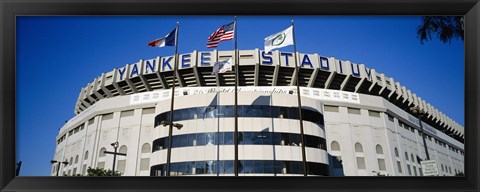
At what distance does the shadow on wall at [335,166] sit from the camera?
990 inches

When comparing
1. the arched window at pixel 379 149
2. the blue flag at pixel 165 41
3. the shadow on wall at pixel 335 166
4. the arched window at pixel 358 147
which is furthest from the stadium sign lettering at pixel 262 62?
the blue flag at pixel 165 41

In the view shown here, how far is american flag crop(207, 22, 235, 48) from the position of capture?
13555 millimetres

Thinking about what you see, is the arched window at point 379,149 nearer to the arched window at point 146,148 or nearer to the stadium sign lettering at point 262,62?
the stadium sign lettering at point 262,62

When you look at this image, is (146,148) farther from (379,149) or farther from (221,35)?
(379,149)

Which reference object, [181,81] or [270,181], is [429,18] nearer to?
[270,181]

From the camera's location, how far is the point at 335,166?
2562 centimetres

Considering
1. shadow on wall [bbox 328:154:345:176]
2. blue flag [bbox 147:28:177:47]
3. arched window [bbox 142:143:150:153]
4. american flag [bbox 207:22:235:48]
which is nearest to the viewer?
american flag [bbox 207:22:235:48]

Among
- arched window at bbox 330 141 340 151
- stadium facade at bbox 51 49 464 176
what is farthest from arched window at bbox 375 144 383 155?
arched window at bbox 330 141 340 151

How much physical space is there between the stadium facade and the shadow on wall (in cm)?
9

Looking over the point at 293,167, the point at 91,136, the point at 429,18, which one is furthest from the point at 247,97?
the point at 429,18

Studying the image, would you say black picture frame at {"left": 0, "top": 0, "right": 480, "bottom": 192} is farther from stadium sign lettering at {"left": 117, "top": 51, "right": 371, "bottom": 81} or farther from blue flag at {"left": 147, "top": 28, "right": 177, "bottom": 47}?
stadium sign lettering at {"left": 117, "top": 51, "right": 371, "bottom": 81}

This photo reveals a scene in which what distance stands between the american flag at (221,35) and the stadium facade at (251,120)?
9428 millimetres
